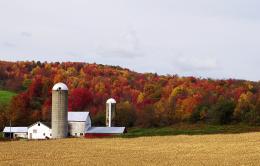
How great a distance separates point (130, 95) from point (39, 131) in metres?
35.8

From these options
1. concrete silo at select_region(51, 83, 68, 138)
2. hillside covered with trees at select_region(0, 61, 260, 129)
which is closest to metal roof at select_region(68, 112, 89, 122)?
concrete silo at select_region(51, 83, 68, 138)

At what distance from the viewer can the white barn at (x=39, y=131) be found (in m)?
63.9

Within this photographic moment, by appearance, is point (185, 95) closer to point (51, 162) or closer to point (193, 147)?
point (193, 147)

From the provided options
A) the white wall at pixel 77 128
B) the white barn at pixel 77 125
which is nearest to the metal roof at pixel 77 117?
the white barn at pixel 77 125

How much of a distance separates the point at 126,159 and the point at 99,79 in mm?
80632

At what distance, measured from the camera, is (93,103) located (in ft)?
317

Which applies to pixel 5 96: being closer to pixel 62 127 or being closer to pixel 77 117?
pixel 77 117

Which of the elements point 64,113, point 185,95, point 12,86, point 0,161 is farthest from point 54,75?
point 0,161

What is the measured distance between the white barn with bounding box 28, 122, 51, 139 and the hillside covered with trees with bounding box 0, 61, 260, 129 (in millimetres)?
13477

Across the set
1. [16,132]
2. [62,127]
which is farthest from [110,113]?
[16,132]

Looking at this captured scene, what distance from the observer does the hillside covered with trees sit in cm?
7725

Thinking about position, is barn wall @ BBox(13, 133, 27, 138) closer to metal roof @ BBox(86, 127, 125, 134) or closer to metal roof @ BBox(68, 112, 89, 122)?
metal roof @ BBox(68, 112, 89, 122)

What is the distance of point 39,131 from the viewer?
6444 cm

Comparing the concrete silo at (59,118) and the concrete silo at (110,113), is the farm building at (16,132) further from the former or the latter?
the concrete silo at (110,113)
